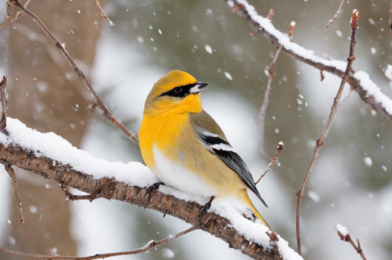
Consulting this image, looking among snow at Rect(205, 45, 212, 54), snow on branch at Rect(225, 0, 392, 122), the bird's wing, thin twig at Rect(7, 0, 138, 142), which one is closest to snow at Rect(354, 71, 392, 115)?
snow on branch at Rect(225, 0, 392, 122)

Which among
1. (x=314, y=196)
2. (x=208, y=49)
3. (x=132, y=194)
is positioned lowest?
(x=132, y=194)

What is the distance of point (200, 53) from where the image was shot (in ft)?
19.0

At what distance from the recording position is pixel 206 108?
5.41 m

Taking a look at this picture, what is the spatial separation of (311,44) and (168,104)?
13.7 ft

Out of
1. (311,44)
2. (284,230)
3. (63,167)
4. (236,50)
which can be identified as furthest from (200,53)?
(63,167)

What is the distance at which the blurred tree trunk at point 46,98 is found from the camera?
4.53m

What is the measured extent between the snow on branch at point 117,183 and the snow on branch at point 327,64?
4.70 ft

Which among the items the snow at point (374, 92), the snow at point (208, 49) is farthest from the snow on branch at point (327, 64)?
the snow at point (208, 49)

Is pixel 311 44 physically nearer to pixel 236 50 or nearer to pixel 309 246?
pixel 236 50

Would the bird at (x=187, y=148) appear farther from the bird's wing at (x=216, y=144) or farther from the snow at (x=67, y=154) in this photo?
the snow at (x=67, y=154)

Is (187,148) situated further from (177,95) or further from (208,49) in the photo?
(208,49)

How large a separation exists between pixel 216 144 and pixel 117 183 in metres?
0.91

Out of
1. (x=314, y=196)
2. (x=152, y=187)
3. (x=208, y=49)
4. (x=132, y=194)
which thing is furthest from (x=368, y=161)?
(x=132, y=194)

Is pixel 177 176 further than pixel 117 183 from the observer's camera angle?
Yes
